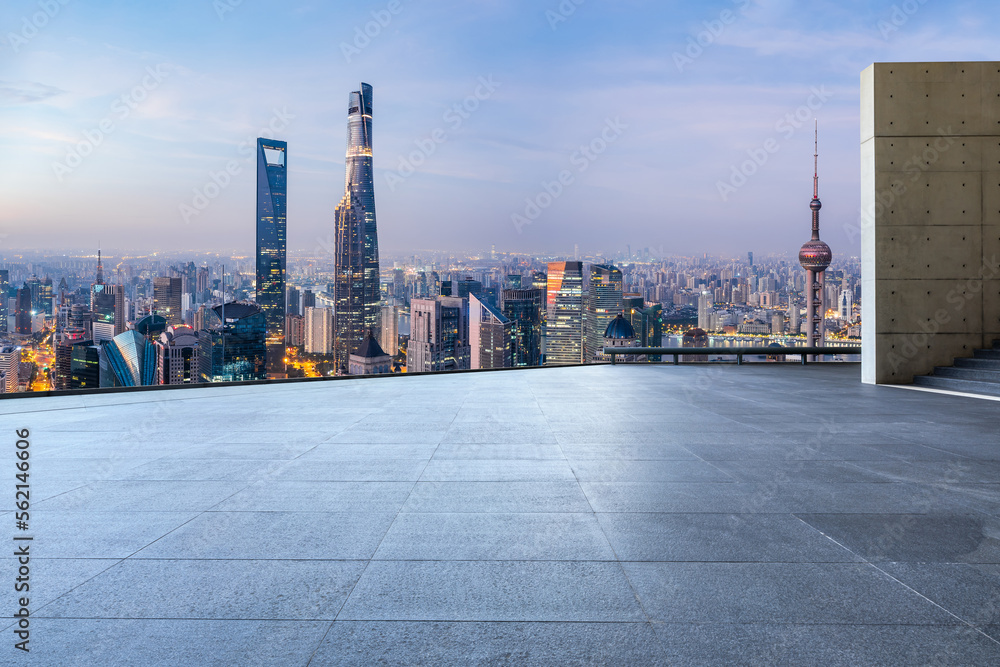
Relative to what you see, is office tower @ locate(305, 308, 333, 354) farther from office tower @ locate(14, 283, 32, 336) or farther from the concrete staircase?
the concrete staircase

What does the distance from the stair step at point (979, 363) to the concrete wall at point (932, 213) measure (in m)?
0.27

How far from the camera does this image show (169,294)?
3412 cm

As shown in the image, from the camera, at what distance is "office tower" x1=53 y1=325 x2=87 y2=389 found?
1369cm

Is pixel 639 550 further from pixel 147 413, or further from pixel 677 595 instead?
pixel 147 413

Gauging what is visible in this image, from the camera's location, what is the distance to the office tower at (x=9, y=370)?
1062 cm

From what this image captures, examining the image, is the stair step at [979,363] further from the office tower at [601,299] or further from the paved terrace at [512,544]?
the office tower at [601,299]

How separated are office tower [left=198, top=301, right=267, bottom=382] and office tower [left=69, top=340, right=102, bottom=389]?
103 inches

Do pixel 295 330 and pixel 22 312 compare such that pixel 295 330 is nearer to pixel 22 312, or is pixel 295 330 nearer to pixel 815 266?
pixel 22 312

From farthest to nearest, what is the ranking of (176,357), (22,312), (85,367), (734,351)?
(22,312), (734,351), (176,357), (85,367)

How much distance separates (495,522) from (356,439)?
334cm

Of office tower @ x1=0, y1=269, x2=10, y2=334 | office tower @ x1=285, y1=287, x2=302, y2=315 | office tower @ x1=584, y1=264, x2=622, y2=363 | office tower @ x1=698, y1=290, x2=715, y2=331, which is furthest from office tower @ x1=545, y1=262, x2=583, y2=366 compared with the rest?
office tower @ x1=0, y1=269, x2=10, y2=334

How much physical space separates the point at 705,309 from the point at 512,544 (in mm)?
39029

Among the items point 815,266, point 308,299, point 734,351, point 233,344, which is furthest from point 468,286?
point 815,266

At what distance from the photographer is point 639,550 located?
345 centimetres
